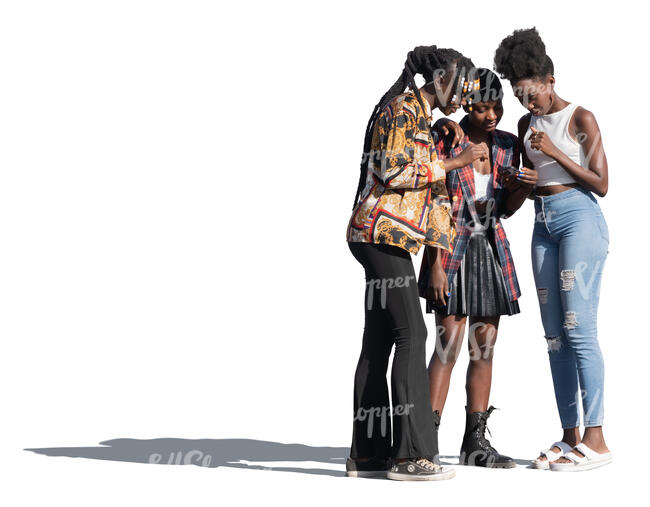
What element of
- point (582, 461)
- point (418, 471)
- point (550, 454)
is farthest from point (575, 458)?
point (418, 471)

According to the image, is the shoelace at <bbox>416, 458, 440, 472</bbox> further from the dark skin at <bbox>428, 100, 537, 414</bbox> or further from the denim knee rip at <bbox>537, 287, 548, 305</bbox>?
the denim knee rip at <bbox>537, 287, 548, 305</bbox>

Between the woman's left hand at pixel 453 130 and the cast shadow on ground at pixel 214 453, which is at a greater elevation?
the woman's left hand at pixel 453 130

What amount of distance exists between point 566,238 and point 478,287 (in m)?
0.66

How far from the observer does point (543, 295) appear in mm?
7977

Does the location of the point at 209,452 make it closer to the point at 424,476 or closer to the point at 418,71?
the point at 424,476

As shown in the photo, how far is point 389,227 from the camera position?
7.25 metres

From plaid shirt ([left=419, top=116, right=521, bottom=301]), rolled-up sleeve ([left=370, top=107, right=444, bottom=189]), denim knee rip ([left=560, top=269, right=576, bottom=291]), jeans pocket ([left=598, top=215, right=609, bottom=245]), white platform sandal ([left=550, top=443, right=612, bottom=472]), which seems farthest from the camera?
plaid shirt ([left=419, top=116, right=521, bottom=301])

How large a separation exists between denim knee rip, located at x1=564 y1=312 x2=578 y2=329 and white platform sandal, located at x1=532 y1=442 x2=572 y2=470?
804mm

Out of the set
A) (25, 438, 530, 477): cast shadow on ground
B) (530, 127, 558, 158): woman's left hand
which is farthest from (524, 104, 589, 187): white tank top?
(25, 438, 530, 477): cast shadow on ground

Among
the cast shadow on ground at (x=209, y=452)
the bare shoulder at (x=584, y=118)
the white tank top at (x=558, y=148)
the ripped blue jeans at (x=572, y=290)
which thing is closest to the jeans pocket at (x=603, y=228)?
the ripped blue jeans at (x=572, y=290)

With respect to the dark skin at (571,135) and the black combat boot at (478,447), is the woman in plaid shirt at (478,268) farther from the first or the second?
the dark skin at (571,135)

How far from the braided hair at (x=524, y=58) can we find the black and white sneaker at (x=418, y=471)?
256 centimetres

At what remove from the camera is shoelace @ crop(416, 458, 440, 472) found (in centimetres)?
731

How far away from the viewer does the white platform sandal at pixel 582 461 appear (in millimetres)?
7699
